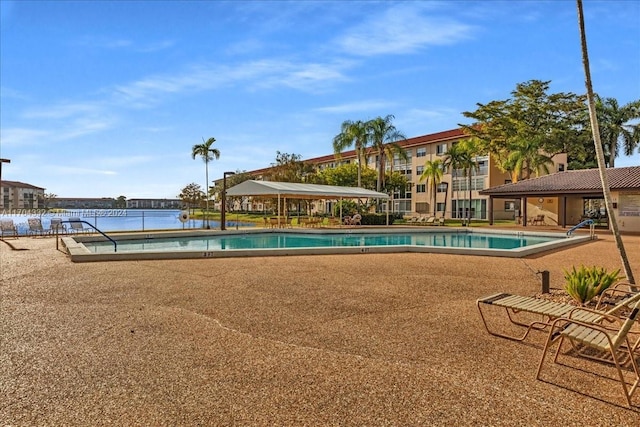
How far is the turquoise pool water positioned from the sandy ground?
9216 mm

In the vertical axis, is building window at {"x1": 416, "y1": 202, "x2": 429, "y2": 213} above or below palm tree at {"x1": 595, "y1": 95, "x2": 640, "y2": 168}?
below

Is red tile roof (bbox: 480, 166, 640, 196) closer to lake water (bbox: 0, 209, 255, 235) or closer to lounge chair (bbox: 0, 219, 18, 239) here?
lake water (bbox: 0, 209, 255, 235)

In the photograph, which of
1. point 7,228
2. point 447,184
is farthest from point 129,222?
point 447,184

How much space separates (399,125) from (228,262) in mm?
30371

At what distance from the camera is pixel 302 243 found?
19.2m

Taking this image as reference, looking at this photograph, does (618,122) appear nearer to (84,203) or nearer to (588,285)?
(588,285)

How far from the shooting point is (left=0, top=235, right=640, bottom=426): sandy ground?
3156 millimetres

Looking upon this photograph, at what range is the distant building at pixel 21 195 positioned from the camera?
9117 cm

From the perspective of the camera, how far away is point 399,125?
38344 millimetres

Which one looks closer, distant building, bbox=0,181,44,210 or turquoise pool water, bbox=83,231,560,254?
turquoise pool water, bbox=83,231,560,254

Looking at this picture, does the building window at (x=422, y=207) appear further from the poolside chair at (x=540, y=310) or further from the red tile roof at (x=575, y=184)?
the poolside chair at (x=540, y=310)

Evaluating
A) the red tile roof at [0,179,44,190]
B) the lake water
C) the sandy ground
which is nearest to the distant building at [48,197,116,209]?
the red tile roof at [0,179,44,190]

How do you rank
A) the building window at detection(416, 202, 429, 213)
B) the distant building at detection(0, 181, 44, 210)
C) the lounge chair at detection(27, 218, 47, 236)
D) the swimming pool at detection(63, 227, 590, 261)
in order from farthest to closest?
the distant building at detection(0, 181, 44, 210) < the building window at detection(416, 202, 429, 213) < the lounge chair at detection(27, 218, 47, 236) < the swimming pool at detection(63, 227, 590, 261)

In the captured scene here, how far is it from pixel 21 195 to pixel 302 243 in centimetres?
10129
